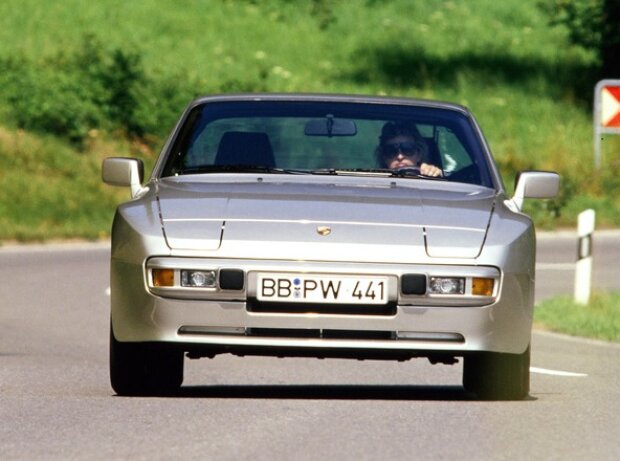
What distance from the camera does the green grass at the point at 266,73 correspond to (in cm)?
3412

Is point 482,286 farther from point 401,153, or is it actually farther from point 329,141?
point 329,141

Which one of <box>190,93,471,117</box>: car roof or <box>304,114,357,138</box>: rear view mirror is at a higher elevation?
<box>190,93,471,117</box>: car roof

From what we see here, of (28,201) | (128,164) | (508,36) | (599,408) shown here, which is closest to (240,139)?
(128,164)

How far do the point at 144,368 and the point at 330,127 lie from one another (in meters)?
1.65

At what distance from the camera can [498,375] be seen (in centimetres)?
988

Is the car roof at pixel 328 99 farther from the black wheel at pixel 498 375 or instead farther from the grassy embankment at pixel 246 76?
the grassy embankment at pixel 246 76

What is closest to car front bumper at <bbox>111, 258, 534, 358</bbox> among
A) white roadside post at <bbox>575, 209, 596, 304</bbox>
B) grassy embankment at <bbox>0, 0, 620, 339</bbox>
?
white roadside post at <bbox>575, 209, 596, 304</bbox>

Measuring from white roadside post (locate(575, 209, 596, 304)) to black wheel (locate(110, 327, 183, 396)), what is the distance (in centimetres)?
816

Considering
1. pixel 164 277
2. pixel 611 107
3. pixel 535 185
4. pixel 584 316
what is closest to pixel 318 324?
pixel 164 277

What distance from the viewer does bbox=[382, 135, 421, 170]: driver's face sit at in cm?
1062

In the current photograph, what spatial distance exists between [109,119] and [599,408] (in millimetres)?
28696

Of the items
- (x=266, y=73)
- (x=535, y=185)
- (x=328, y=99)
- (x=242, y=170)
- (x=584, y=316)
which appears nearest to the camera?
(x=242, y=170)

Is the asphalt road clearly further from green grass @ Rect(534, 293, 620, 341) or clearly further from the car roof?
the car roof

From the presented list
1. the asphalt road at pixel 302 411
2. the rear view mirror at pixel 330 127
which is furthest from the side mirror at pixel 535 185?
the asphalt road at pixel 302 411
